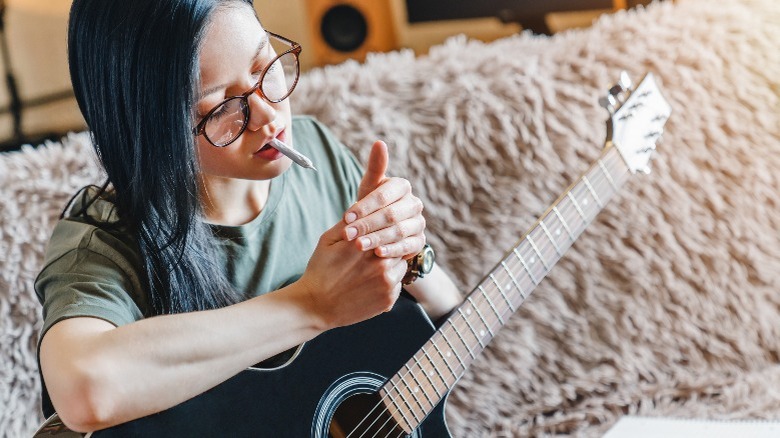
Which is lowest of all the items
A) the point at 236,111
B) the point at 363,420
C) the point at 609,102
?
the point at 363,420

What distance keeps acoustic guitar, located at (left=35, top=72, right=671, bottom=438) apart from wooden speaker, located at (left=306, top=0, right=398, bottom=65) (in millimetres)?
1439

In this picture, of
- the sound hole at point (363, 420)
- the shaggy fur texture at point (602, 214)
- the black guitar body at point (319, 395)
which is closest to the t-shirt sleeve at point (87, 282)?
the black guitar body at point (319, 395)

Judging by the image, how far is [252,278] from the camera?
3.11 ft

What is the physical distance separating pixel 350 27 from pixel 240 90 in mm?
1646

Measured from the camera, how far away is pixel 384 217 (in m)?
0.79

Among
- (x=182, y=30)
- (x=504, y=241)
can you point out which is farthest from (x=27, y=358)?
(x=504, y=241)

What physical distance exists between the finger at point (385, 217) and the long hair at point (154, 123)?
17cm

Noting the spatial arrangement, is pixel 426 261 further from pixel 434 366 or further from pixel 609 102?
pixel 609 102

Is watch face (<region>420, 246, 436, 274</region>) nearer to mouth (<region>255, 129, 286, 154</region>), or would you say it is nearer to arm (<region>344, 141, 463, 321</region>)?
arm (<region>344, 141, 463, 321</region>)

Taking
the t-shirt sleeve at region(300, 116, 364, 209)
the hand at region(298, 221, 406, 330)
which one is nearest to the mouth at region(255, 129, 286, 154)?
the hand at region(298, 221, 406, 330)

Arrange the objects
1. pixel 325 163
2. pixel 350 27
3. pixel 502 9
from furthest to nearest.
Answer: pixel 350 27
pixel 502 9
pixel 325 163

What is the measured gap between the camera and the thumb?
80 centimetres

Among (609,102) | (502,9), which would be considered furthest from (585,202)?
(502,9)

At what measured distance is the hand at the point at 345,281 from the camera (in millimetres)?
791
